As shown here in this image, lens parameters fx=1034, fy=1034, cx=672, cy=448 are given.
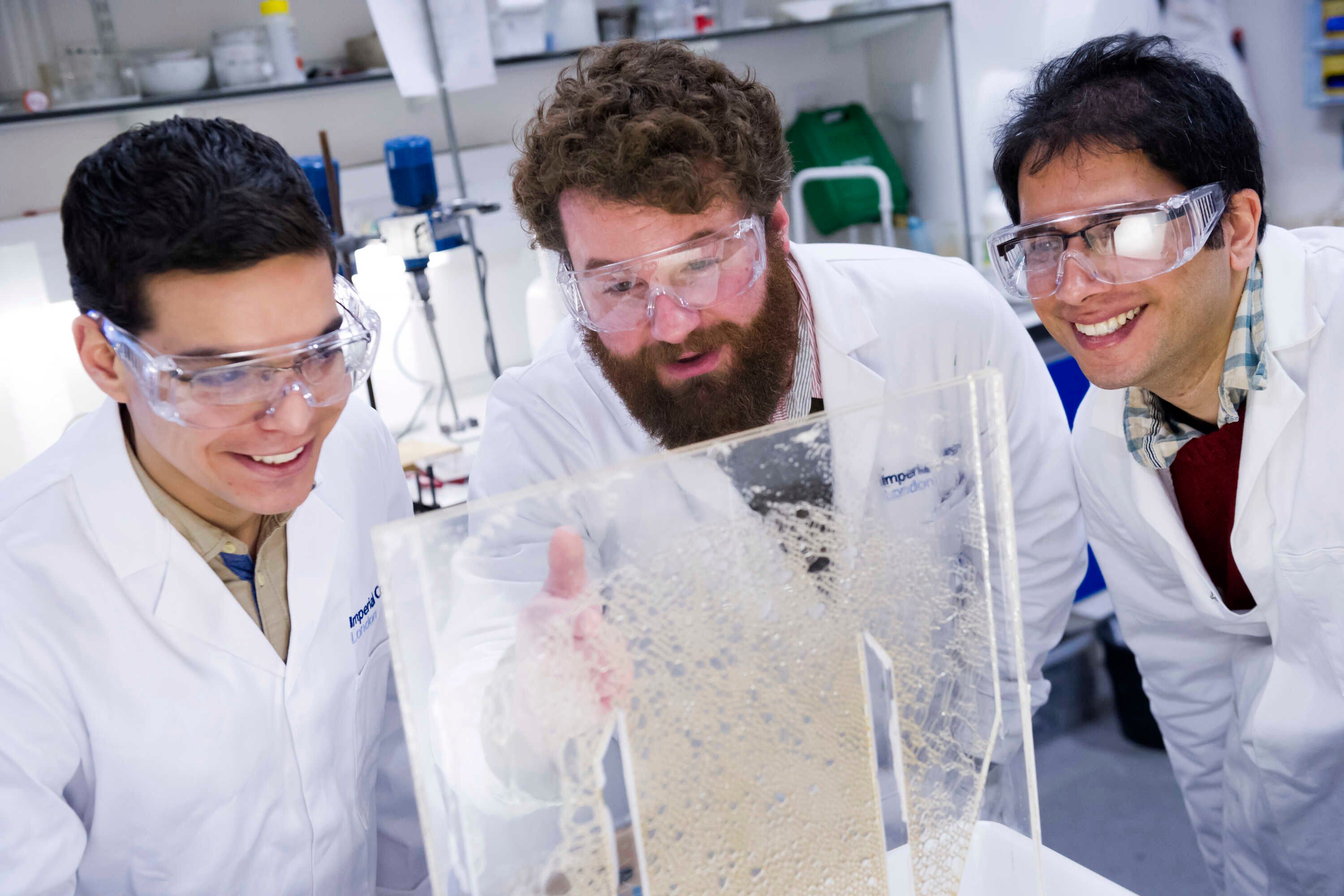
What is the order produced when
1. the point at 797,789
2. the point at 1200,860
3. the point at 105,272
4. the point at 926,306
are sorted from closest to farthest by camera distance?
the point at 797,789, the point at 105,272, the point at 926,306, the point at 1200,860

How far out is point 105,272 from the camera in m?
1.03

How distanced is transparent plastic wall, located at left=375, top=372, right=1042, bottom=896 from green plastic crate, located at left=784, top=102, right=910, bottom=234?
10.1 ft

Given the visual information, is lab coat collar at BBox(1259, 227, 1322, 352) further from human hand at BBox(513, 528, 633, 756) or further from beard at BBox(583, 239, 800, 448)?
human hand at BBox(513, 528, 633, 756)

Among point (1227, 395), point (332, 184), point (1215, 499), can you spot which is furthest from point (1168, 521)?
point (332, 184)

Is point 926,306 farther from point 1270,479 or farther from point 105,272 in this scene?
point 105,272

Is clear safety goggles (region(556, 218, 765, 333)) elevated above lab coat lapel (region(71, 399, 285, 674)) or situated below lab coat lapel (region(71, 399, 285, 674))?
above

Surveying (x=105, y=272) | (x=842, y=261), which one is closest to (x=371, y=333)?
(x=105, y=272)

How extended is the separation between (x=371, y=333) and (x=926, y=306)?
0.86 m

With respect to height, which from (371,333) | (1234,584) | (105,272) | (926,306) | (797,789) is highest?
(105,272)

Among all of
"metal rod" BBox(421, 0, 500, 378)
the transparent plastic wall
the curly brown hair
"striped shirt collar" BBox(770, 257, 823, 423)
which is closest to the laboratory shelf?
"metal rod" BBox(421, 0, 500, 378)

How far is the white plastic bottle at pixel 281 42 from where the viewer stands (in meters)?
2.93

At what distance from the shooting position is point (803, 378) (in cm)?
157

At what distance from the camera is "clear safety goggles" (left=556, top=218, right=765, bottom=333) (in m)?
1.30

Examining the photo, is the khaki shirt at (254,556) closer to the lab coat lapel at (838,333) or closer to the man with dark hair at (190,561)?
the man with dark hair at (190,561)
